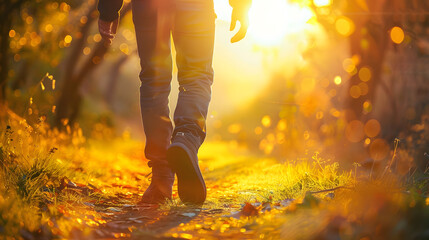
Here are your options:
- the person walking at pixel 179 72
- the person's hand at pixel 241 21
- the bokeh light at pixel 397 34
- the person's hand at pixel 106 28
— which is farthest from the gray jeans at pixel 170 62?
the bokeh light at pixel 397 34

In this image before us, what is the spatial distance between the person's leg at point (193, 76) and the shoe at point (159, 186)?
0.65 ft

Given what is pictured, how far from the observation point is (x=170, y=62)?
9.31ft

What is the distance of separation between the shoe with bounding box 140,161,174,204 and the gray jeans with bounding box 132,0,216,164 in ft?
0.17

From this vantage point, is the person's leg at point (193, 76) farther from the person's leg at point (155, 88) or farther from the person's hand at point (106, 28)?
the person's hand at point (106, 28)

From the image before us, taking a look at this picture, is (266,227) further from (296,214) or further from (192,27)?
(192,27)

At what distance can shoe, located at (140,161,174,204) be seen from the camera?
9.18 feet

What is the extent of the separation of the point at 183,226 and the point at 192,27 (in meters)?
1.20

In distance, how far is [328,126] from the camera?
207 inches

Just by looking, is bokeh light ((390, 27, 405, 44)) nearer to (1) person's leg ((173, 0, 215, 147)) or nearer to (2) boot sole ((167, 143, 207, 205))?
(1) person's leg ((173, 0, 215, 147))

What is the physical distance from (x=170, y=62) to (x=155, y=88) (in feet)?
0.65

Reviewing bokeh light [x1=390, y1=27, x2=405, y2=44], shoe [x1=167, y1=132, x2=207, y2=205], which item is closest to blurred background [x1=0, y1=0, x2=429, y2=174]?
bokeh light [x1=390, y1=27, x2=405, y2=44]

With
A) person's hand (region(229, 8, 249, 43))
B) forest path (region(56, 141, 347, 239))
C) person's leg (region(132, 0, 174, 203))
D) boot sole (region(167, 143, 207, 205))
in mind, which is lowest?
forest path (region(56, 141, 347, 239))

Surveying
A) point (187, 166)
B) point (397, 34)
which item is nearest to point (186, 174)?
point (187, 166)

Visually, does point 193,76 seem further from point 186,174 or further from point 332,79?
point 332,79
